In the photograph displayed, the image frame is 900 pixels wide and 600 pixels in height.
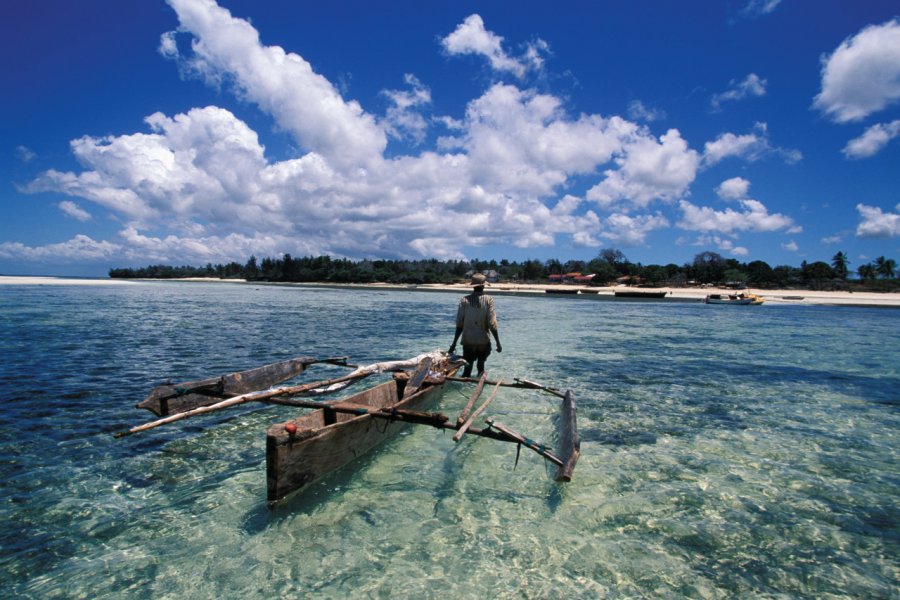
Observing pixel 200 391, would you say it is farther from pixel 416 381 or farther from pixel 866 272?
pixel 866 272

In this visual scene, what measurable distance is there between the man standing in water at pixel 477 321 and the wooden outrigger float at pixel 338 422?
961mm

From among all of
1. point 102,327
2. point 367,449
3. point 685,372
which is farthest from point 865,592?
point 102,327

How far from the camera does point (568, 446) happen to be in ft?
20.3

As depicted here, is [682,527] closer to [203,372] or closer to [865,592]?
[865,592]

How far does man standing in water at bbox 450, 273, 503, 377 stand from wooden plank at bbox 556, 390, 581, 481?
284 centimetres

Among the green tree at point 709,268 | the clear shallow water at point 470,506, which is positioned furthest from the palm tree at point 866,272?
the clear shallow water at point 470,506

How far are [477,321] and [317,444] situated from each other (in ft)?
18.8

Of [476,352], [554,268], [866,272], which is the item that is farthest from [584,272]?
[476,352]

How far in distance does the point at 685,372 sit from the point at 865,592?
1186 cm

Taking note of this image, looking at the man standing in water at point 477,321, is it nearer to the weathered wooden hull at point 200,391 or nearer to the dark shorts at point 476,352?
the dark shorts at point 476,352

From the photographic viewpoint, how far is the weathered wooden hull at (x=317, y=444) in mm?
4855

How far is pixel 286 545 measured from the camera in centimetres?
466

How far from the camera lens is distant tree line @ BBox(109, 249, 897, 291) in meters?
104

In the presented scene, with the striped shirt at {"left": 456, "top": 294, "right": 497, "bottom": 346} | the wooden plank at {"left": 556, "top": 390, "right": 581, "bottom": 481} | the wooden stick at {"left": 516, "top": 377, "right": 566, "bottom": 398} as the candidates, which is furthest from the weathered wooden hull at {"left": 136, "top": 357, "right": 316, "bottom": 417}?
the wooden plank at {"left": 556, "top": 390, "right": 581, "bottom": 481}
